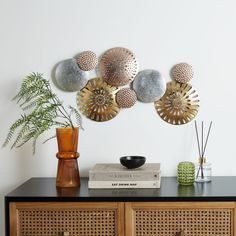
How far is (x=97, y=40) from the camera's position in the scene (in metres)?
2.41

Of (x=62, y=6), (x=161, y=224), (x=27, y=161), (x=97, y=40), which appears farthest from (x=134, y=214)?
(x=62, y=6)

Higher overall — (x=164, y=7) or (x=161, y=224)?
(x=164, y=7)

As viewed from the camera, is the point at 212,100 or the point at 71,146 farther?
the point at 212,100

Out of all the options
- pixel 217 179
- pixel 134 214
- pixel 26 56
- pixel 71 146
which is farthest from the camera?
pixel 26 56

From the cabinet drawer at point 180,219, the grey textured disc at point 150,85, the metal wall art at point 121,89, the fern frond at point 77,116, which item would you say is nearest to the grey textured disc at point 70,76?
the metal wall art at point 121,89

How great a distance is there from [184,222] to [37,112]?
82 centimetres

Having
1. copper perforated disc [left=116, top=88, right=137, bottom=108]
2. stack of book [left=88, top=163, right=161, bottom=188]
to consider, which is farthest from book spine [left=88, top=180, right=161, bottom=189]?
copper perforated disc [left=116, top=88, right=137, bottom=108]

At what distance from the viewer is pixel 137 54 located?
240 centimetres

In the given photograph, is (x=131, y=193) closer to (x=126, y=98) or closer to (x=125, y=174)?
(x=125, y=174)

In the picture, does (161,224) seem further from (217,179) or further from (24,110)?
(24,110)

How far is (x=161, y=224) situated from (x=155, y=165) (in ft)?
1.18

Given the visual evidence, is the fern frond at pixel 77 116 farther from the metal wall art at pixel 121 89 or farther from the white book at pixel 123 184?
the white book at pixel 123 184

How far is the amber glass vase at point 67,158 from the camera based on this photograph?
83.7 inches

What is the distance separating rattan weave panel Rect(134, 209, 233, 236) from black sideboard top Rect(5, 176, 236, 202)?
0.06m
